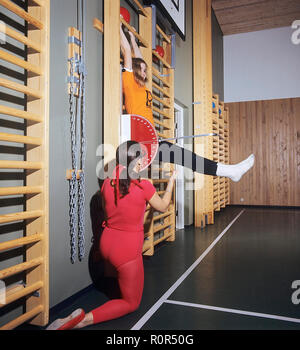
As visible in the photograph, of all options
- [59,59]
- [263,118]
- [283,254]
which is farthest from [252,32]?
[59,59]

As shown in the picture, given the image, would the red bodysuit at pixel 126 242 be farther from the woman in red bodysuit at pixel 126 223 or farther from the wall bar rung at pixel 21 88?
the wall bar rung at pixel 21 88

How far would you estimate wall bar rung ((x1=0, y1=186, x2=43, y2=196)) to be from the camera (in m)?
1.42

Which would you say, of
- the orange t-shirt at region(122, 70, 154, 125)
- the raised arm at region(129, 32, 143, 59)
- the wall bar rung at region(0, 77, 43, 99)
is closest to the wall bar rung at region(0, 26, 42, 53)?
the wall bar rung at region(0, 77, 43, 99)

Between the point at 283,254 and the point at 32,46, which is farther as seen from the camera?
the point at 283,254

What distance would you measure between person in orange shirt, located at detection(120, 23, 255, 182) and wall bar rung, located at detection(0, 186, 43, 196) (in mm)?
1219

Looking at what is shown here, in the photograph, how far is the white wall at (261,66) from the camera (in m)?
7.04

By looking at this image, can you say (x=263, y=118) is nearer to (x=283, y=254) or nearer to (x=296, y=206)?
(x=296, y=206)

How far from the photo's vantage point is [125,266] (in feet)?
5.81

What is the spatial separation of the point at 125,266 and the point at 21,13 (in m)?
1.51

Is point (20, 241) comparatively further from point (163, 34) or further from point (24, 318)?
point (163, 34)

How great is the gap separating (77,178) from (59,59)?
2.71 ft

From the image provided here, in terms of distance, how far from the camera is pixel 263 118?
730cm

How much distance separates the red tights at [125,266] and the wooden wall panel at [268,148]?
6123mm
